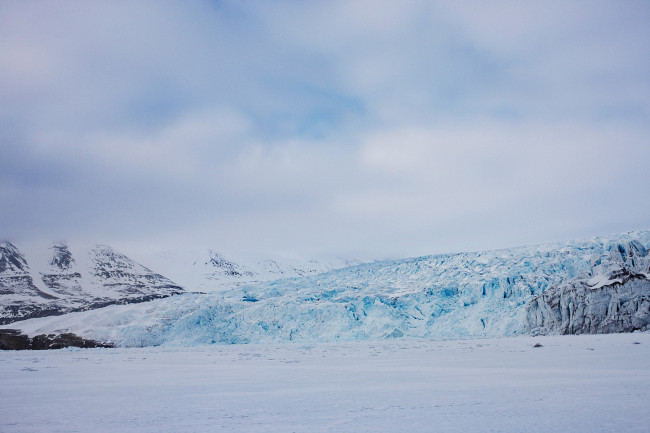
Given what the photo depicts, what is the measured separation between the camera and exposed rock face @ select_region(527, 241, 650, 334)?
2391 centimetres

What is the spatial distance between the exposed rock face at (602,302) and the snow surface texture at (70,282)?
400 feet

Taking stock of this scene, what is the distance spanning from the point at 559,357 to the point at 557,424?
8841 millimetres

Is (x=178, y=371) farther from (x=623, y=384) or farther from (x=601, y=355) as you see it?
(x=601, y=355)

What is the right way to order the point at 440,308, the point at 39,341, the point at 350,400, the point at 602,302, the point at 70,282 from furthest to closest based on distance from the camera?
the point at 70,282
the point at 39,341
the point at 440,308
the point at 602,302
the point at 350,400

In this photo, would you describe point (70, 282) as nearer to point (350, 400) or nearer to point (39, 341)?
point (39, 341)

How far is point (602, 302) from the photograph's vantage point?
24719 millimetres

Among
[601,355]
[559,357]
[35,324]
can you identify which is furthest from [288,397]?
[35,324]

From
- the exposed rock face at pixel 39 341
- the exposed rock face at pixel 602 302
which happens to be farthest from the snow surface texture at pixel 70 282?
the exposed rock face at pixel 602 302

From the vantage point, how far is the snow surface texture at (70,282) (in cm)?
14550

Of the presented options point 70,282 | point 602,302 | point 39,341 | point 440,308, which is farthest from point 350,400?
point 70,282

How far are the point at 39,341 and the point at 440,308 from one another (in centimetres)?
2480

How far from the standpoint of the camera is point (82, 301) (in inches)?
5782

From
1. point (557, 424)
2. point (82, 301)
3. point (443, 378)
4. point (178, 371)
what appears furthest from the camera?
point (82, 301)

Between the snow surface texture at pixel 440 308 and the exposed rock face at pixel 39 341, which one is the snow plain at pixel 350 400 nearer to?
the snow surface texture at pixel 440 308
